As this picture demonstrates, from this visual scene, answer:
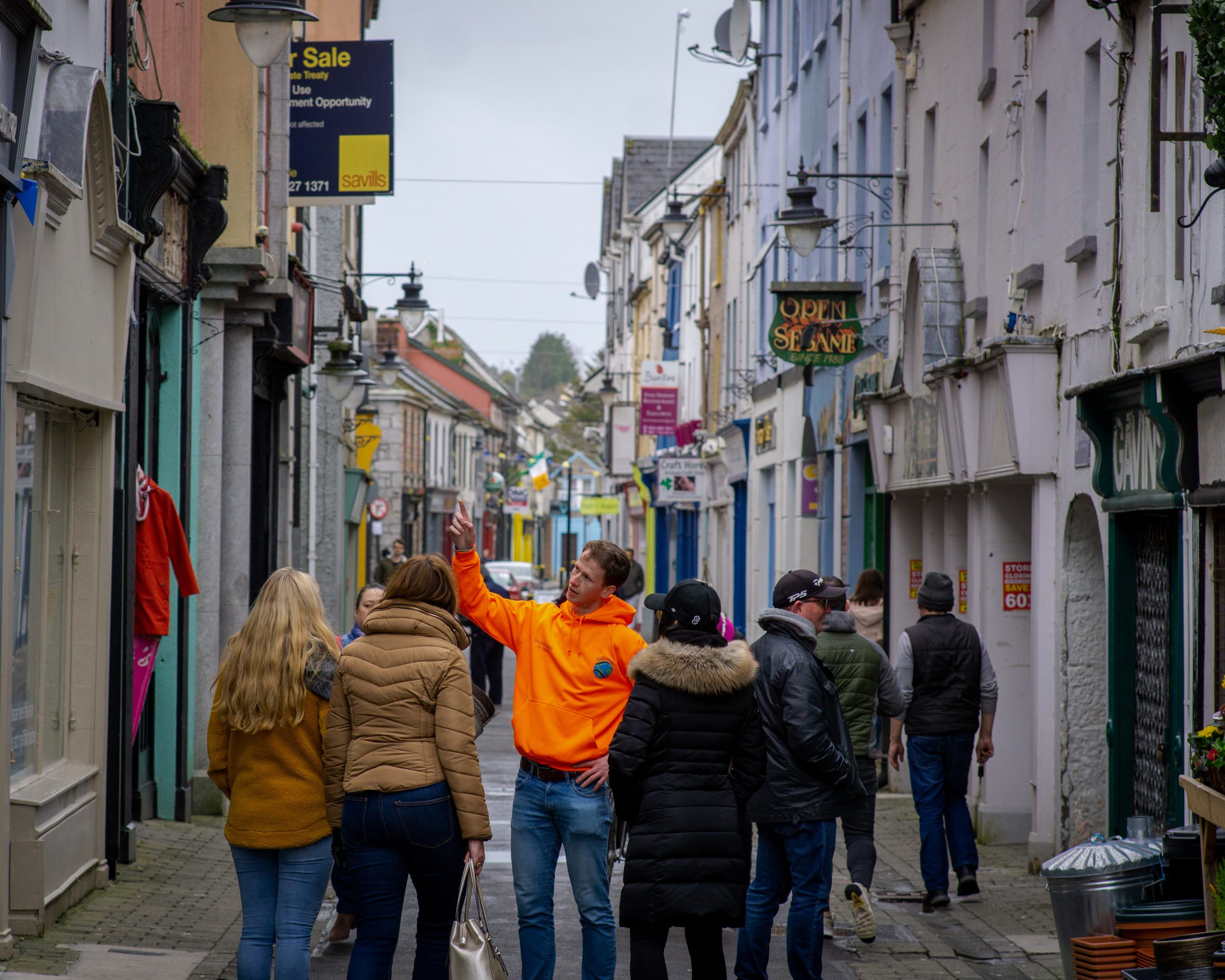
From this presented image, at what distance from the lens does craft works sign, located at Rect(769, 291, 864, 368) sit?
18953 mm

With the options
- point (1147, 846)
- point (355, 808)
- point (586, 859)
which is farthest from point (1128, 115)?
point (355, 808)

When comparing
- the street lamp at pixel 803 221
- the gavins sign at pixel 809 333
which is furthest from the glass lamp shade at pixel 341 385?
the street lamp at pixel 803 221

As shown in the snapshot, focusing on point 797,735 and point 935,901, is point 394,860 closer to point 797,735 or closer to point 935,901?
point 797,735

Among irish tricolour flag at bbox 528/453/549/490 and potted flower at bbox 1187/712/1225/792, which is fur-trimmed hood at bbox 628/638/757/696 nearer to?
potted flower at bbox 1187/712/1225/792

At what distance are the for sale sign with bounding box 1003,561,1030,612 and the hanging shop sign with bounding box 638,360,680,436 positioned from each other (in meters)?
27.1

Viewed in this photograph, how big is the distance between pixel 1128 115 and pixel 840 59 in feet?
37.8

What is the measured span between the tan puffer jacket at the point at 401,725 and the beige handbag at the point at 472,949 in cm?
22

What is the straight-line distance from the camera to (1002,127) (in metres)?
13.9

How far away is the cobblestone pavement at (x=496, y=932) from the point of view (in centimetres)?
816

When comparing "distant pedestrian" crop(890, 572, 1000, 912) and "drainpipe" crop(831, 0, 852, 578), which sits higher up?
"drainpipe" crop(831, 0, 852, 578)

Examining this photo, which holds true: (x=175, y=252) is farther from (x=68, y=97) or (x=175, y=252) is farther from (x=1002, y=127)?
(x=1002, y=127)

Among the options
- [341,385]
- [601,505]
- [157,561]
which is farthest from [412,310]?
[601,505]

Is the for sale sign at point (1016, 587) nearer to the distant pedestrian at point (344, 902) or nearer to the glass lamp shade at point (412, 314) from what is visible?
the distant pedestrian at point (344, 902)

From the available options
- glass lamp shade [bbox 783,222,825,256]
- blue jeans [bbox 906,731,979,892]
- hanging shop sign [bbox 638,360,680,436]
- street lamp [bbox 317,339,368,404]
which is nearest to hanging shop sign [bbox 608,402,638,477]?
hanging shop sign [bbox 638,360,680,436]
